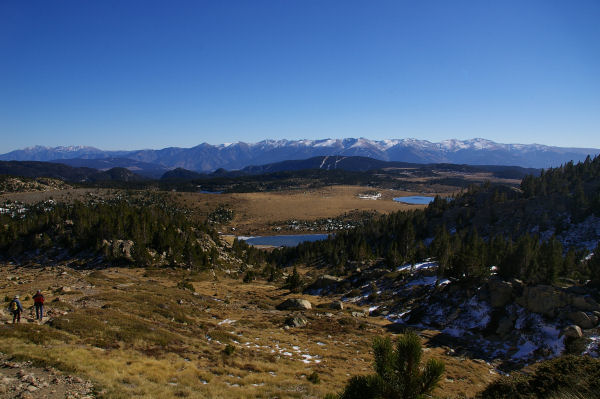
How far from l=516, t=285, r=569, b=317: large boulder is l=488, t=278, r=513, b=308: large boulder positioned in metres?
1.65

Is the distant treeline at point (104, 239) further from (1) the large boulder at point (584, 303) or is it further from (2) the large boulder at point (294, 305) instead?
(1) the large boulder at point (584, 303)

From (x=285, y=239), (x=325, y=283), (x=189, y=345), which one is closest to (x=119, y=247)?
(x=325, y=283)

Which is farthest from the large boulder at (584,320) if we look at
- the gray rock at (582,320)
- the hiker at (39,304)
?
the hiker at (39,304)

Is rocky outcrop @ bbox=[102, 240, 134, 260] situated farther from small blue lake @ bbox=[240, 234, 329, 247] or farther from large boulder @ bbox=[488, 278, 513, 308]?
small blue lake @ bbox=[240, 234, 329, 247]

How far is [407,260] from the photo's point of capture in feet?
239

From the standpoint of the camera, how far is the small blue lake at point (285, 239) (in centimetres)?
14520

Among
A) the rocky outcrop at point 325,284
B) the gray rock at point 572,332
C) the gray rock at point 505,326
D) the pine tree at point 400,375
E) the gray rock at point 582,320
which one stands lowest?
the rocky outcrop at point 325,284

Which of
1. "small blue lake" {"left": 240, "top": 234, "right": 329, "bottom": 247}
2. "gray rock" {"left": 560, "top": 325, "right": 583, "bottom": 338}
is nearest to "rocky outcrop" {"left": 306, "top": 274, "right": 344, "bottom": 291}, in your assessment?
"gray rock" {"left": 560, "top": 325, "right": 583, "bottom": 338}

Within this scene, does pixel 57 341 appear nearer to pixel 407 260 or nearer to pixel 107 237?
pixel 107 237

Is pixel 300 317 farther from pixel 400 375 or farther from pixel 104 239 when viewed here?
pixel 104 239

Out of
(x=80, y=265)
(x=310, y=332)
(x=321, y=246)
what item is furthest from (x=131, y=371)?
(x=321, y=246)

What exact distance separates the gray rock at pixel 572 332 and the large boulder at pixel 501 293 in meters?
6.73

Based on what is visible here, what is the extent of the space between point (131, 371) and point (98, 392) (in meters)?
3.01

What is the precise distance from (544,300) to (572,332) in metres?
4.41
